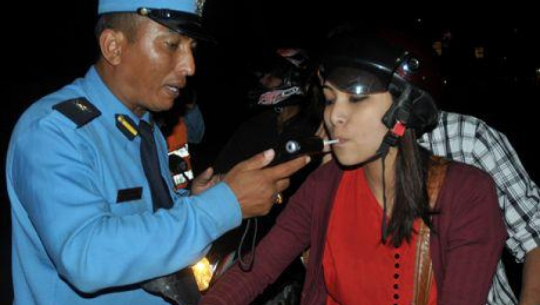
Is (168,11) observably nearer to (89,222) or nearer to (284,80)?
(89,222)

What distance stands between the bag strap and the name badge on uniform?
1.42m

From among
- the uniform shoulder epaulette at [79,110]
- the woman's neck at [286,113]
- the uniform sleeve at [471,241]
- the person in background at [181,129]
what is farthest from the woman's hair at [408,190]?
the woman's neck at [286,113]

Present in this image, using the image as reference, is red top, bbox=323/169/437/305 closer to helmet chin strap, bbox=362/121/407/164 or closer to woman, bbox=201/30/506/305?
woman, bbox=201/30/506/305

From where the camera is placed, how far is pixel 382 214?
2797 millimetres

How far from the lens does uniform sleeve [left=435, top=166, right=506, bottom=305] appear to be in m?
2.35

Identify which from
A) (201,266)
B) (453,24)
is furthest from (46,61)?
(453,24)

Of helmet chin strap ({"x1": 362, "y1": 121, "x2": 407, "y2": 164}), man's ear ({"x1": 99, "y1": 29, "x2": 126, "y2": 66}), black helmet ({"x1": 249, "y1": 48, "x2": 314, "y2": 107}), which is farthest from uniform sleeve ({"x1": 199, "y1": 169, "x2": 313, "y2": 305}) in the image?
black helmet ({"x1": 249, "y1": 48, "x2": 314, "y2": 107})

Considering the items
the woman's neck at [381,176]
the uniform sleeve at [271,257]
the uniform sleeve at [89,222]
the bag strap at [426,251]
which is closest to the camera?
the uniform sleeve at [89,222]

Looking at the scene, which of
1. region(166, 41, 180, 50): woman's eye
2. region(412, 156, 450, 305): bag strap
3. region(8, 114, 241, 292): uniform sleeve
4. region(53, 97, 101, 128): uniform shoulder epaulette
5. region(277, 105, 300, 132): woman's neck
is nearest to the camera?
region(8, 114, 241, 292): uniform sleeve

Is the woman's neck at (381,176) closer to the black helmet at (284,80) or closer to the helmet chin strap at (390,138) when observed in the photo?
the helmet chin strap at (390,138)

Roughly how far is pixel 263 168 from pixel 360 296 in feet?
3.31

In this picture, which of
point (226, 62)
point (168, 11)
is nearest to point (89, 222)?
point (168, 11)

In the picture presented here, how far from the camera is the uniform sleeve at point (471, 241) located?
7.70ft

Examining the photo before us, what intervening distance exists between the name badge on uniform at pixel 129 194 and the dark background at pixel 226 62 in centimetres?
100
